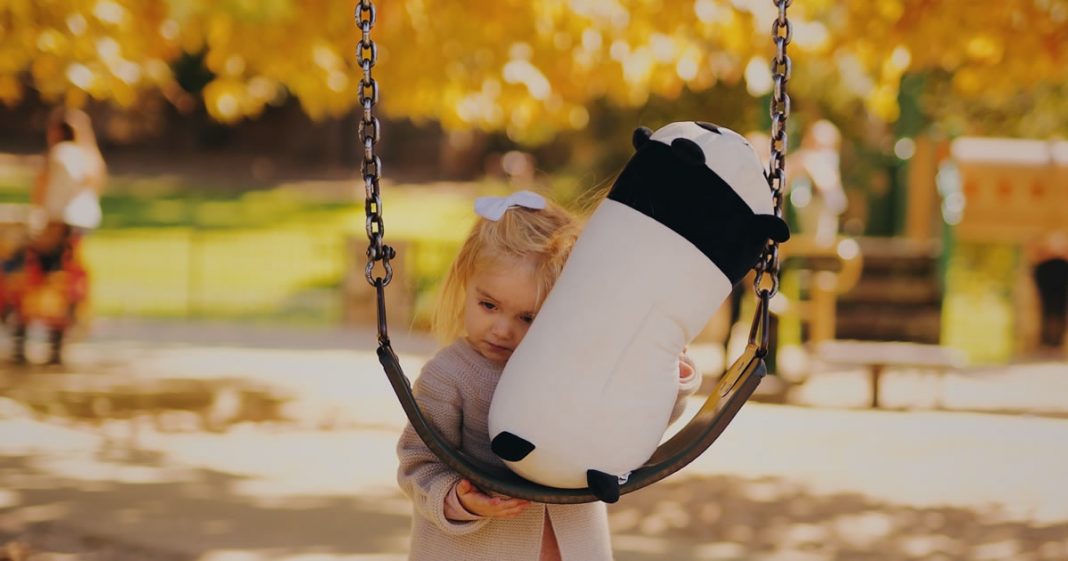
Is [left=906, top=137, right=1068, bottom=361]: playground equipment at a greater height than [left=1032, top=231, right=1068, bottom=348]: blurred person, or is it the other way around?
[left=906, top=137, right=1068, bottom=361]: playground equipment

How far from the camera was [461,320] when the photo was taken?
2809 mm

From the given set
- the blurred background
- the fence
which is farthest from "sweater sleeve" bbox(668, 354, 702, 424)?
the fence

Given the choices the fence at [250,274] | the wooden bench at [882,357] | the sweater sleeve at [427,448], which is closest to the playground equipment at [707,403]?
the sweater sleeve at [427,448]

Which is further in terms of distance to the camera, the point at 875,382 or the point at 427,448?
the point at 875,382

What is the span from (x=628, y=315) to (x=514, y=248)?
32 cm

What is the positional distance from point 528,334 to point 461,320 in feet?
1.14

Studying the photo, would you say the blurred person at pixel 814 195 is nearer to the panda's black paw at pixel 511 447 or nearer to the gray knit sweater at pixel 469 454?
the gray knit sweater at pixel 469 454

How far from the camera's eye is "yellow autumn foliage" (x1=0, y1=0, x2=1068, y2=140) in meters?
6.45

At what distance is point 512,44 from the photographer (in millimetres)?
7879

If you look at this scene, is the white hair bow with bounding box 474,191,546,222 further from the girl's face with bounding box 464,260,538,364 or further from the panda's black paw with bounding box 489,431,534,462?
the panda's black paw with bounding box 489,431,534,462

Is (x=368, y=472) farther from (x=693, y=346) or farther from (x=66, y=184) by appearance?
(x=693, y=346)

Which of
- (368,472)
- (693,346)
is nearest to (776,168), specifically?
(368,472)

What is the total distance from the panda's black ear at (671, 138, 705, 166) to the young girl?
0.32 meters

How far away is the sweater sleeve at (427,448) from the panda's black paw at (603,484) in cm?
25
